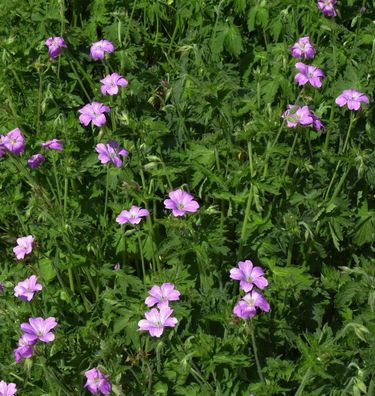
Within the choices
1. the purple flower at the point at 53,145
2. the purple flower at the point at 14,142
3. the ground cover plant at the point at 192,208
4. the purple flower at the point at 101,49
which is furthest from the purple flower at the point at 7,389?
the purple flower at the point at 101,49

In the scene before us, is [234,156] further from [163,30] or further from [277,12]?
[163,30]

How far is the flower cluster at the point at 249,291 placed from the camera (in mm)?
2801

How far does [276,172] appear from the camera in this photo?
11.6ft

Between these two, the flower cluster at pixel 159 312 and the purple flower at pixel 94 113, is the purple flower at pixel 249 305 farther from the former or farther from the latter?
the purple flower at pixel 94 113

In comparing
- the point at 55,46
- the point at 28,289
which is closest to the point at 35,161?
the point at 28,289

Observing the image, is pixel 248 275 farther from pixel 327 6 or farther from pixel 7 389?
pixel 327 6

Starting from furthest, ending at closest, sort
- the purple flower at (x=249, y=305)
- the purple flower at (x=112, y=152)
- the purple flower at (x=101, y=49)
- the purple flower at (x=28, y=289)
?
the purple flower at (x=101, y=49) → the purple flower at (x=112, y=152) → the purple flower at (x=28, y=289) → the purple flower at (x=249, y=305)

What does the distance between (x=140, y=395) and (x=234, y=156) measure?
1221 millimetres

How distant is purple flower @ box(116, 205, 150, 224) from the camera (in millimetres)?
3311

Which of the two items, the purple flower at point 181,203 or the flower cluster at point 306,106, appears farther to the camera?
the flower cluster at point 306,106

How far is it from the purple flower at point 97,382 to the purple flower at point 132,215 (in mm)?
747

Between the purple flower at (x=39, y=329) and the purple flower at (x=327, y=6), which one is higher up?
the purple flower at (x=327, y=6)

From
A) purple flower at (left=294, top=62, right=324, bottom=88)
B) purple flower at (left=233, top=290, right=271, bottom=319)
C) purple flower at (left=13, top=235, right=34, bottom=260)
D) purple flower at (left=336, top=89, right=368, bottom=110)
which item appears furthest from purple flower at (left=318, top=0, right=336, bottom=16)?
purple flower at (left=13, top=235, right=34, bottom=260)

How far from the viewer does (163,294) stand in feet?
9.59
